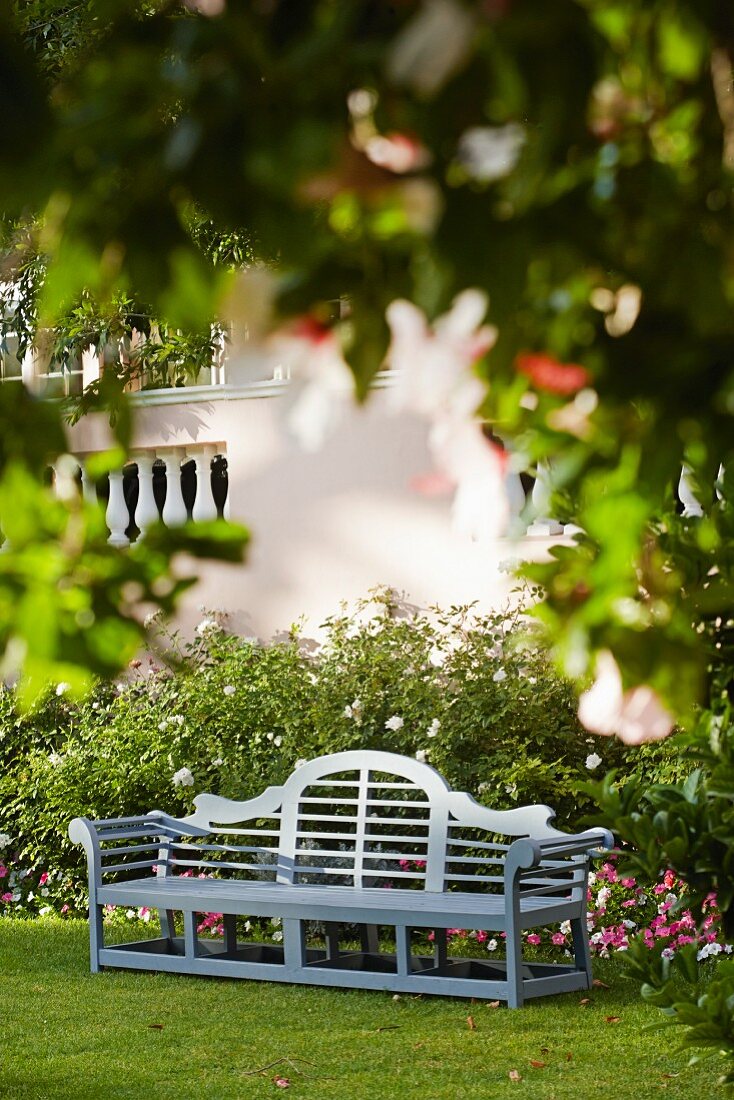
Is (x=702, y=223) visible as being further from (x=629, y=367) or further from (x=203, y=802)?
(x=203, y=802)

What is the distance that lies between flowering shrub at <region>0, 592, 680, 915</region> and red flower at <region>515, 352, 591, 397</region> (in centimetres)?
597

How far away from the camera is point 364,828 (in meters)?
6.83

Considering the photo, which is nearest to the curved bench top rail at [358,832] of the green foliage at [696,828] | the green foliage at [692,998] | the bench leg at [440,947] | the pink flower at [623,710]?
the bench leg at [440,947]

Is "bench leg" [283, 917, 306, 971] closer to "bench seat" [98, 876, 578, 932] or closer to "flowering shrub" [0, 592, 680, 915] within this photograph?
"bench seat" [98, 876, 578, 932]

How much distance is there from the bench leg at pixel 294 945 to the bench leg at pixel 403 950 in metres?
0.49

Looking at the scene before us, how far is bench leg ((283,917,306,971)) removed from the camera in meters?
6.14

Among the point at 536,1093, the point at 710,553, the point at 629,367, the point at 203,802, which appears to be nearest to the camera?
the point at 629,367

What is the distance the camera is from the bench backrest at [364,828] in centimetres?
635

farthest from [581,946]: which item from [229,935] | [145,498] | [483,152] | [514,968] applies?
[483,152]

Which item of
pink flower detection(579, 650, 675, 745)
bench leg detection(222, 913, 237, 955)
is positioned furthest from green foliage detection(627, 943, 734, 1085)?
bench leg detection(222, 913, 237, 955)

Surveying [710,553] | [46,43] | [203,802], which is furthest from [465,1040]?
[46,43]

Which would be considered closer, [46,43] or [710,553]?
[710,553]

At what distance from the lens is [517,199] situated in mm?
763

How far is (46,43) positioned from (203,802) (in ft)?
13.4
